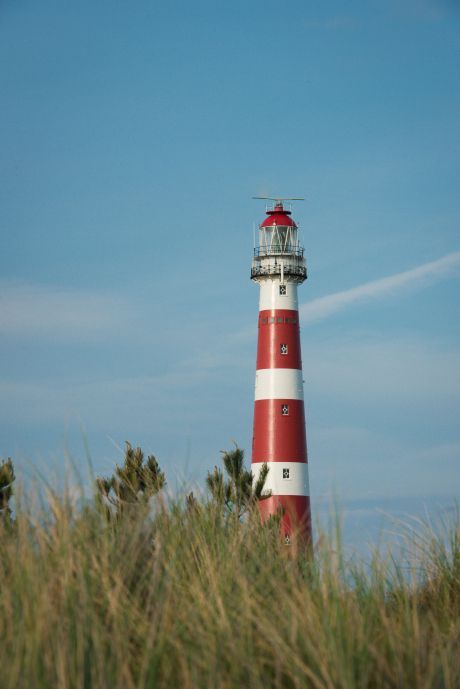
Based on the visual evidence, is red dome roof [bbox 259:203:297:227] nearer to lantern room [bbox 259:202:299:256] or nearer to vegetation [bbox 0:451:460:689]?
lantern room [bbox 259:202:299:256]

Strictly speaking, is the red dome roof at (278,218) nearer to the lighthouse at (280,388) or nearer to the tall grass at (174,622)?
the lighthouse at (280,388)

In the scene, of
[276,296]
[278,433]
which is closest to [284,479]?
[278,433]

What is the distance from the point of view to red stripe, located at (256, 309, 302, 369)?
113ft

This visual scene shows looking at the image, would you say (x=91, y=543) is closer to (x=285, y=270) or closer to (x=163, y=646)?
(x=163, y=646)

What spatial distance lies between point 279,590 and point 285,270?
29.8 m

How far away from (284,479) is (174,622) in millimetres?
27363

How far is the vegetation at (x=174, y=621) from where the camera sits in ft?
18.2

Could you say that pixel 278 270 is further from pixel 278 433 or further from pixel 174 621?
pixel 174 621

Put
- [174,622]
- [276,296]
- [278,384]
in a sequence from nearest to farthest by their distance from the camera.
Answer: [174,622]
[278,384]
[276,296]

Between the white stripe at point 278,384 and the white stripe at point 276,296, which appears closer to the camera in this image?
the white stripe at point 278,384

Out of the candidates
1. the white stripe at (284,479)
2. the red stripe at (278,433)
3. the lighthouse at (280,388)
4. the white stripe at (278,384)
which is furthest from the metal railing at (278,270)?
the white stripe at (284,479)

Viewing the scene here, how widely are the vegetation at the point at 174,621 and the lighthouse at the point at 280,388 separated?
25.3 m

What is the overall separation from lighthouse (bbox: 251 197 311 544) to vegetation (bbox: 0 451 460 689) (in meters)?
25.3

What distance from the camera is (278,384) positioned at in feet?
111
